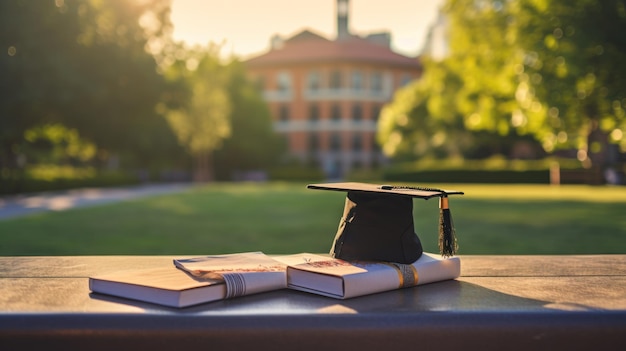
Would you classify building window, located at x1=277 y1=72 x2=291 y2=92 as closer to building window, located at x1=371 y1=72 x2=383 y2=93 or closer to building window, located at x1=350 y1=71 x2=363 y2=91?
building window, located at x1=350 y1=71 x2=363 y2=91

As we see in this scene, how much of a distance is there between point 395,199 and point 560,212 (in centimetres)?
1380

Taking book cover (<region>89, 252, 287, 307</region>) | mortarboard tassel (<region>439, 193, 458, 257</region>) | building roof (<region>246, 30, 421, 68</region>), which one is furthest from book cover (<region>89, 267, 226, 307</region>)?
building roof (<region>246, 30, 421, 68</region>)

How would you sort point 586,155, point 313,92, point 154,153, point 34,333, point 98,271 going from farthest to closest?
1. point 313,92
2. point 154,153
3. point 586,155
4. point 98,271
5. point 34,333

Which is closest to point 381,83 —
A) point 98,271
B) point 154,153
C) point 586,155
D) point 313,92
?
point 313,92

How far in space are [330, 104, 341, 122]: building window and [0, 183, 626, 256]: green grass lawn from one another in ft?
144

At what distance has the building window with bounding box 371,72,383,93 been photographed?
202 feet

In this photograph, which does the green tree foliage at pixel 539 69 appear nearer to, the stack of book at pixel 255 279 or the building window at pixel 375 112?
the stack of book at pixel 255 279

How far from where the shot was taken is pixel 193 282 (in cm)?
189

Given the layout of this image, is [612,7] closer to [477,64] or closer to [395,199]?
[477,64]

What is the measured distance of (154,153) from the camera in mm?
44594

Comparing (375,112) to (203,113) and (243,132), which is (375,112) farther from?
(203,113)

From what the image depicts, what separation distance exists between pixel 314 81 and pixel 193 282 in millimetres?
59817

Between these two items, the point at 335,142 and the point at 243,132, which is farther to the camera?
the point at 335,142

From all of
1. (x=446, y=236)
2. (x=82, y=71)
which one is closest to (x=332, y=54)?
(x=82, y=71)
